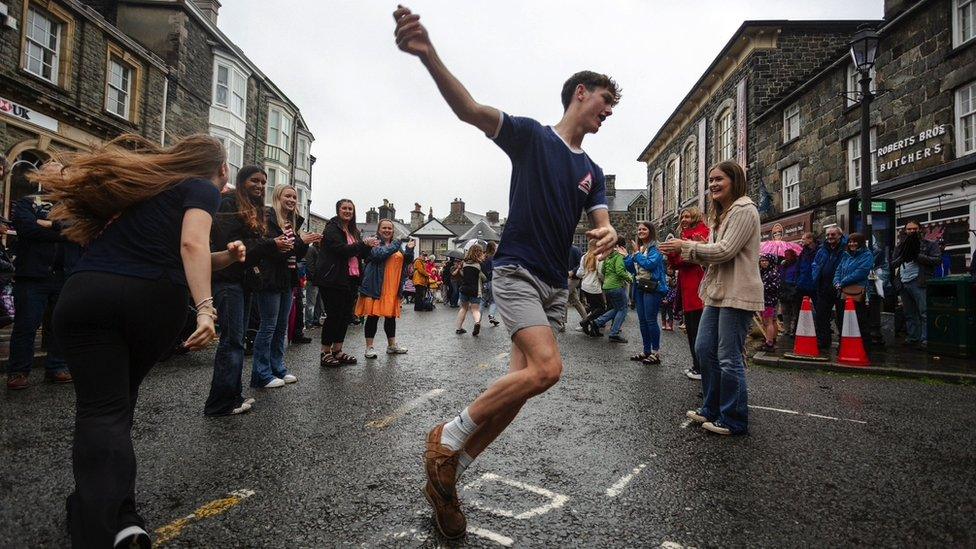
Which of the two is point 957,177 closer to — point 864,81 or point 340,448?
point 864,81

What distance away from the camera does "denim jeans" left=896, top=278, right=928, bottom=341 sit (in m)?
8.86

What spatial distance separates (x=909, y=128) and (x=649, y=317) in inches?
462

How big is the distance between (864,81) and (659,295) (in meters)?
6.26

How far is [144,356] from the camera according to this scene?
6.79 feet

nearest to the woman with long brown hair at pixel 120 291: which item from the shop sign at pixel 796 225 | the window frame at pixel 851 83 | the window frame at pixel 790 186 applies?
the shop sign at pixel 796 225

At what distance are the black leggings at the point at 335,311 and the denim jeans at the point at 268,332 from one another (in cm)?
82

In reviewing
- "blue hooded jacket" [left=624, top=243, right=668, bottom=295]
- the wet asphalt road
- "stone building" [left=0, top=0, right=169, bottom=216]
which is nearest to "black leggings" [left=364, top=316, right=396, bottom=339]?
the wet asphalt road

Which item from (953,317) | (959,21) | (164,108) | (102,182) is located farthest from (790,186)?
(164,108)

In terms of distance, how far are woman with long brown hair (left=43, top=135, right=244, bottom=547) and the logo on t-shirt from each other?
1.71 m

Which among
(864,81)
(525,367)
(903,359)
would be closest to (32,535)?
(525,367)

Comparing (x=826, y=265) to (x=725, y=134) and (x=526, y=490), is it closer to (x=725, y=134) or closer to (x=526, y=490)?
(x=526, y=490)

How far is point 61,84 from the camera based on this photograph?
1509 cm

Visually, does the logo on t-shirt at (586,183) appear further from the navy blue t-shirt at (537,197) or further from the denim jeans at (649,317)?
the denim jeans at (649,317)

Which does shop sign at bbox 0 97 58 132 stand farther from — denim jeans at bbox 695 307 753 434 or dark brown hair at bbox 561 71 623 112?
denim jeans at bbox 695 307 753 434
